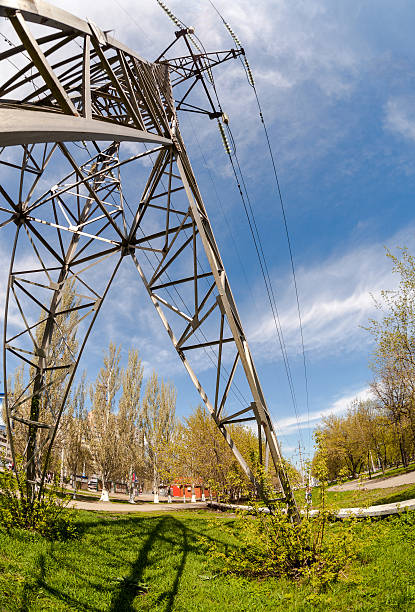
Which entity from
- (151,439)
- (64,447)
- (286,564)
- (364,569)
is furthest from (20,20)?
(151,439)

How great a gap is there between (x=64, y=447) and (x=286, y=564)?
2496cm

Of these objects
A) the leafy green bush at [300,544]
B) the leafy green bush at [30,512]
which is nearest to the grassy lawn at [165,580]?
the leafy green bush at [300,544]

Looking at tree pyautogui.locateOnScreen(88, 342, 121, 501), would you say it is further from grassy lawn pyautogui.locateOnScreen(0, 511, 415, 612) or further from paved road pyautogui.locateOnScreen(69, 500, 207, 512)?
grassy lawn pyautogui.locateOnScreen(0, 511, 415, 612)

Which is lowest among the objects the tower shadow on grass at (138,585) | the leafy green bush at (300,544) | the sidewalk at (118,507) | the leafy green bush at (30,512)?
the sidewalk at (118,507)

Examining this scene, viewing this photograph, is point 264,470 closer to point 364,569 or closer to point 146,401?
point 364,569

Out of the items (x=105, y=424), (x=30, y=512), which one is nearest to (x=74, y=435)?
(x=105, y=424)

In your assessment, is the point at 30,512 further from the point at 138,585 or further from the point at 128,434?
the point at 128,434

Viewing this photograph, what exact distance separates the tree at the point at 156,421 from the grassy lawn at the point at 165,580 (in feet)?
71.3

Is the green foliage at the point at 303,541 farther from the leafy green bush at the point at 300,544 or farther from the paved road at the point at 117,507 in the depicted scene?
the paved road at the point at 117,507

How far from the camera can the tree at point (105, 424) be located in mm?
25359

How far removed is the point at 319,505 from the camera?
17.1ft

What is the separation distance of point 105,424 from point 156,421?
6087 mm

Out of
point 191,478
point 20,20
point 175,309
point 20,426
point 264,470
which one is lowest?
point 191,478

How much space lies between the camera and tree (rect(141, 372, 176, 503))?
29.5 metres
